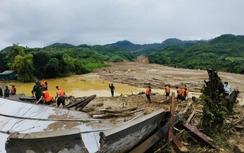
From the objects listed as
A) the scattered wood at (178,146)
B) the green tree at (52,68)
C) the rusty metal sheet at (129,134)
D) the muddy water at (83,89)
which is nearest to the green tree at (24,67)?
the muddy water at (83,89)

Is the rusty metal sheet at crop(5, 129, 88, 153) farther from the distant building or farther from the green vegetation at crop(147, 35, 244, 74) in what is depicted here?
the green vegetation at crop(147, 35, 244, 74)

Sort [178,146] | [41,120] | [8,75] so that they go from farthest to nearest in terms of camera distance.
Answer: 1. [8,75]
2. [41,120]
3. [178,146]

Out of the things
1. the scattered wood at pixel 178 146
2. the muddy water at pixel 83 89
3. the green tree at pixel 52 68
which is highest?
the green tree at pixel 52 68

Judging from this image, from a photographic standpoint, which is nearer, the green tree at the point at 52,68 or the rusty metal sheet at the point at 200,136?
the rusty metal sheet at the point at 200,136

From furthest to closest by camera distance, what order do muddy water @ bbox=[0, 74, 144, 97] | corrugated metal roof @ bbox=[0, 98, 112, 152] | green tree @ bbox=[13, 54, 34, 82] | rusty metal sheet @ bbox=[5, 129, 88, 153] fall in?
green tree @ bbox=[13, 54, 34, 82] → muddy water @ bbox=[0, 74, 144, 97] → corrugated metal roof @ bbox=[0, 98, 112, 152] → rusty metal sheet @ bbox=[5, 129, 88, 153]

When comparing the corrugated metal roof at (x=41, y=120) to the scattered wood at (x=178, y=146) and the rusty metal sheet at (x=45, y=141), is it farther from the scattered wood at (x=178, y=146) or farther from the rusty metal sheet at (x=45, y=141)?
the scattered wood at (x=178, y=146)

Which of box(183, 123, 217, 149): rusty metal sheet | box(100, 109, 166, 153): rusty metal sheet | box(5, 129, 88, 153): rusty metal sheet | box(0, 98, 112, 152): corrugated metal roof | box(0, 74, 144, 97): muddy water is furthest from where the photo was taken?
box(0, 74, 144, 97): muddy water

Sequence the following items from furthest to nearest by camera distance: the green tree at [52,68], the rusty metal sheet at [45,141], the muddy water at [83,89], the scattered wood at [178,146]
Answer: the green tree at [52,68] < the muddy water at [83,89] < the scattered wood at [178,146] < the rusty metal sheet at [45,141]

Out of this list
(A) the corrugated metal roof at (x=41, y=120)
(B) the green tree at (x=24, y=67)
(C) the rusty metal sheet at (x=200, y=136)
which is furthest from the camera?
(B) the green tree at (x=24, y=67)

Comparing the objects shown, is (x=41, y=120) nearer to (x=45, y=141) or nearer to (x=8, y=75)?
(x=45, y=141)

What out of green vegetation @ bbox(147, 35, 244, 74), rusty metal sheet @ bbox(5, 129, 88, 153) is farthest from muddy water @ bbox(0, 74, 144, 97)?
rusty metal sheet @ bbox(5, 129, 88, 153)

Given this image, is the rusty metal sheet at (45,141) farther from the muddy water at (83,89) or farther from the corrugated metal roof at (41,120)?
the muddy water at (83,89)

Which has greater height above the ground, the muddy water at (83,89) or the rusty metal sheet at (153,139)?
the rusty metal sheet at (153,139)

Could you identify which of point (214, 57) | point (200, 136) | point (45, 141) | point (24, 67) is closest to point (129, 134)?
point (45, 141)
